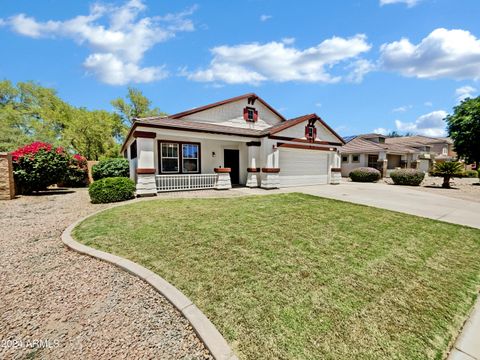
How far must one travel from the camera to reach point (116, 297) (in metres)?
2.86

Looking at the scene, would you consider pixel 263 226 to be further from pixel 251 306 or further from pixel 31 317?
pixel 31 317

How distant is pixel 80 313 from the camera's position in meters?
2.59

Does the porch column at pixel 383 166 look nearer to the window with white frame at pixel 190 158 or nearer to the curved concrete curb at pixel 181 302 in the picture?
the window with white frame at pixel 190 158

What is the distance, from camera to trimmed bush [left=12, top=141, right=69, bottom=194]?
32.8 ft

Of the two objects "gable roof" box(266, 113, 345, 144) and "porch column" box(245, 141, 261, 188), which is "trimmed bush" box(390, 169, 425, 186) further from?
"porch column" box(245, 141, 261, 188)

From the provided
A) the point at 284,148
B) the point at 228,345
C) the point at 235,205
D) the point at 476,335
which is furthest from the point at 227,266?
the point at 284,148

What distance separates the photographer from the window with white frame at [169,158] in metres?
12.1

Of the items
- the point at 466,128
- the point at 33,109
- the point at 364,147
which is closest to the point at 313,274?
the point at 364,147

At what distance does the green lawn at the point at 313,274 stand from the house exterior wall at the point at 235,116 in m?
8.69

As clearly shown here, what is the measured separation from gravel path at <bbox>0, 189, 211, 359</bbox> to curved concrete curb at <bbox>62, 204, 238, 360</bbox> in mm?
68

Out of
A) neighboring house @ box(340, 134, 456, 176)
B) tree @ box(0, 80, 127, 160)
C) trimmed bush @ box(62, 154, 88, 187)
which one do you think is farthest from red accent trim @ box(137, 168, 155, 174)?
neighboring house @ box(340, 134, 456, 176)

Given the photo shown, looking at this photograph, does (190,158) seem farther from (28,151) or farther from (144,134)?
(28,151)

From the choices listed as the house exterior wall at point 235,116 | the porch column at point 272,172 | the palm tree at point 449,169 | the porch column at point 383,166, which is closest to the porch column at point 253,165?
the porch column at point 272,172

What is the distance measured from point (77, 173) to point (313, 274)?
17101mm
